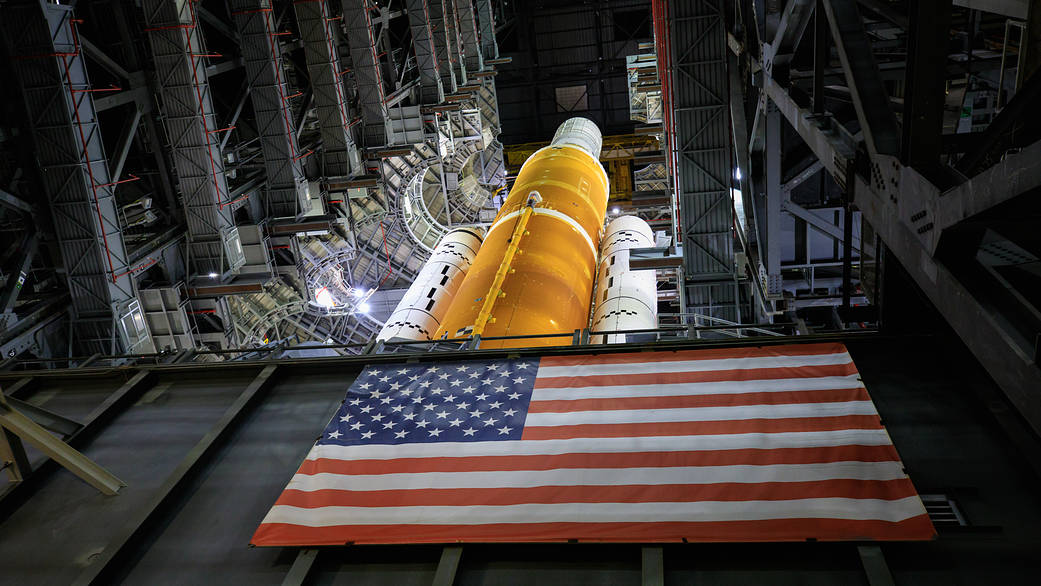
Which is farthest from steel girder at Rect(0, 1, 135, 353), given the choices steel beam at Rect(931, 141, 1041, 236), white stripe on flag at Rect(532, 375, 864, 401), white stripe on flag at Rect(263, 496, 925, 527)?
steel beam at Rect(931, 141, 1041, 236)

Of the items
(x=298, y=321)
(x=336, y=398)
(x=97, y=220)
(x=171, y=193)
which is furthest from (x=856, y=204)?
(x=298, y=321)

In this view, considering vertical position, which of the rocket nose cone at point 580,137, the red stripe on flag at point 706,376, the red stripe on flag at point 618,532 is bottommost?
the red stripe on flag at point 618,532

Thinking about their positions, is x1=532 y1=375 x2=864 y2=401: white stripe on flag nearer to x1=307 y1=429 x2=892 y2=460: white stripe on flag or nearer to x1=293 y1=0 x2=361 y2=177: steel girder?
x1=307 y1=429 x2=892 y2=460: white stripe on flag

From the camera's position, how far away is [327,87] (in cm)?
2925

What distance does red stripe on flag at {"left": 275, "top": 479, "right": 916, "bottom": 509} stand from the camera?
7.84 m

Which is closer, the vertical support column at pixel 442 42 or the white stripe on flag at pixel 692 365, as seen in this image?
the white stripe on flag at pixel 692 365

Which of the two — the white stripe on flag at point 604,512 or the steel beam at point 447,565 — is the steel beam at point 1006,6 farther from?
the steel beam at point 447,565

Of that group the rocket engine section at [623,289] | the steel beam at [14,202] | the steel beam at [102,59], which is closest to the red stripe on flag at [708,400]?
the rocket engine section at [623,289]

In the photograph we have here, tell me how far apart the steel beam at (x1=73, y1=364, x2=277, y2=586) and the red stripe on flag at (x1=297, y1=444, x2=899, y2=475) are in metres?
1.73

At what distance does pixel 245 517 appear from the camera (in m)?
9.22

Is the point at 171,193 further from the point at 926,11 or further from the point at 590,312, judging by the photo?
the point at 926,11

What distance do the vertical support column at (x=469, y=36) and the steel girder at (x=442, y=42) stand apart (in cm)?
487

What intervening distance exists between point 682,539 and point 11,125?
65.6ft

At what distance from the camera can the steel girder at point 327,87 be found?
28.4 m
